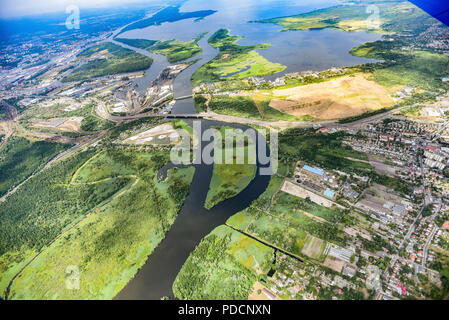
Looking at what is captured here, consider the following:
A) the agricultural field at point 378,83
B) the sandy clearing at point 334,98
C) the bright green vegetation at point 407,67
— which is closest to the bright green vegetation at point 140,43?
the sandy clearing at point 334,98

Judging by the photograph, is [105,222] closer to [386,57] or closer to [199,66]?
[199,66]

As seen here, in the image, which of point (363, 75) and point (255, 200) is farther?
point (363, 75)

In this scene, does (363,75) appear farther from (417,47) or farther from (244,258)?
(244,258)

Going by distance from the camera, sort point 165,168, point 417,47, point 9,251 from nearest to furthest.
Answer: point 9,251
point 165,168
point 417,47

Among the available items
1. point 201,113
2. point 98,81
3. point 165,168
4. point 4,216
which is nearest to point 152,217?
point 165,168

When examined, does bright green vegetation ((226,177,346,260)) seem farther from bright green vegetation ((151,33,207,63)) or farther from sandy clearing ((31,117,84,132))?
bright green vegetation ((151,33,207,63))

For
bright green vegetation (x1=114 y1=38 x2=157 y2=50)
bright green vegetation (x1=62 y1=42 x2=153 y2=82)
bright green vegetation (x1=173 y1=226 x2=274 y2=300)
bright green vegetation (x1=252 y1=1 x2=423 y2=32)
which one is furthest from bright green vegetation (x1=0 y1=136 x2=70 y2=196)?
bright green vegetation (x1=252 y1=1 x2=423 y2=32)
